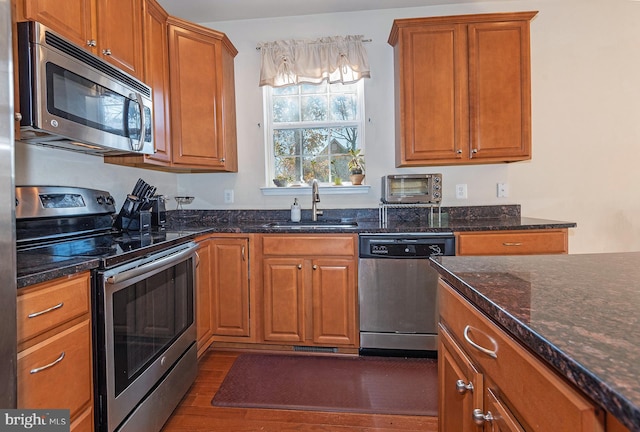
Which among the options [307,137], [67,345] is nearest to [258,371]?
[67,345]

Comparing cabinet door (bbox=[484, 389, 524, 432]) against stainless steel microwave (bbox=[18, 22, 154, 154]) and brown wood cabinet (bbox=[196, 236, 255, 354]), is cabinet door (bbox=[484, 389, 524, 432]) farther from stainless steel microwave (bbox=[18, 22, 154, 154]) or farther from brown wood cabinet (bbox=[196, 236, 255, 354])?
brown wood cabinet (bbox=[196, 236, 255, 354])

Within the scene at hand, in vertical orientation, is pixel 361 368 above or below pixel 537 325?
below

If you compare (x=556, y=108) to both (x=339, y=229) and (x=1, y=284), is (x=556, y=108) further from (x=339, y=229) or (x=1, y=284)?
(x=1, y=284)

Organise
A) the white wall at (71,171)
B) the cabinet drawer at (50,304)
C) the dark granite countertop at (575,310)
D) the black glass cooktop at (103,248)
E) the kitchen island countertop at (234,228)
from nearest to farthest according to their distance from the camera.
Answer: the dark granite countertop at (575,310), the cabinet drawer at (50,304), the kitchen island countertop at (234,228), the black glass cooktop at (103,248), the white wall at (71,171)

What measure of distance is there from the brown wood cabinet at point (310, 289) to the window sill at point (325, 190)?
686mm

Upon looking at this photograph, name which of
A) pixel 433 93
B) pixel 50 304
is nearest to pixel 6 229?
pixel 50 304

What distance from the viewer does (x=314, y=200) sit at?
267 cm

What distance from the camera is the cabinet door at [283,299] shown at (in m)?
2.33

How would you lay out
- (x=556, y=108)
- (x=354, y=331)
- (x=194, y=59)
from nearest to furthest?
(x=354, y=331) < (x=194, y=59) < (x=556, y=108)

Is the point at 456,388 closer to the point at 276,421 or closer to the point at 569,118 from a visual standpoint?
the point at 276,421

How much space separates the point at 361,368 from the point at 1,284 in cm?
190

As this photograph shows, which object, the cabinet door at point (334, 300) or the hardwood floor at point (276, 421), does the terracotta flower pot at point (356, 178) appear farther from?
the hardwood floor at point (276, 421)

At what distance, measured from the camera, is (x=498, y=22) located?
2.41 metres

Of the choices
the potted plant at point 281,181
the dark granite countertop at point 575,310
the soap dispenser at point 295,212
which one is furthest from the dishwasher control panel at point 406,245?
the dark granite countertop at point 575,310
